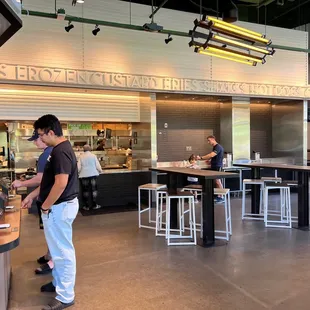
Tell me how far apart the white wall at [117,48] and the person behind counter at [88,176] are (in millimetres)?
1927

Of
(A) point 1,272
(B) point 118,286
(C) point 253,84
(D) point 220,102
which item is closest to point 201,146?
(D) point 220,102

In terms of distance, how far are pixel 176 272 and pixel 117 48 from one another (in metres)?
5.21

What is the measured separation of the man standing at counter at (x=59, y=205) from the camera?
2.73 metres

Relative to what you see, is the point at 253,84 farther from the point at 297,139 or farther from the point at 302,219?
the point at 302,219

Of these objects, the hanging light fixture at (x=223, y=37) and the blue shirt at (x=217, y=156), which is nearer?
the hanging light fixture at (x=223, y=37)

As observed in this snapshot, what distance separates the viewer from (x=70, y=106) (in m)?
7.39

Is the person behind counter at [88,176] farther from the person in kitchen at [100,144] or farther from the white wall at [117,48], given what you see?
the white wall at [117,48]

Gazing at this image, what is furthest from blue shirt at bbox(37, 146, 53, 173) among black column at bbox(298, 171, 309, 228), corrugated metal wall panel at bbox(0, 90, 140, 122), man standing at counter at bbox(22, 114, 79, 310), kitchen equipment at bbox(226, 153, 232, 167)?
kitchen equipment at bbox(226, 153, 232, 167)

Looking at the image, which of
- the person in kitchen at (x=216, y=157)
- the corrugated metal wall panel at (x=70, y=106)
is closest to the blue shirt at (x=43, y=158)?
the corrugated metal wall panel at (x=70, y=106)

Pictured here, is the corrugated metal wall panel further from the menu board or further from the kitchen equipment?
the kitchen equipment

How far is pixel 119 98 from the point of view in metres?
7.89

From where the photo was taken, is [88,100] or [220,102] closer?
[88,100]

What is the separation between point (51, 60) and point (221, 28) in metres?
3.77

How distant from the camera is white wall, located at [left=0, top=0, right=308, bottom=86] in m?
6.41
